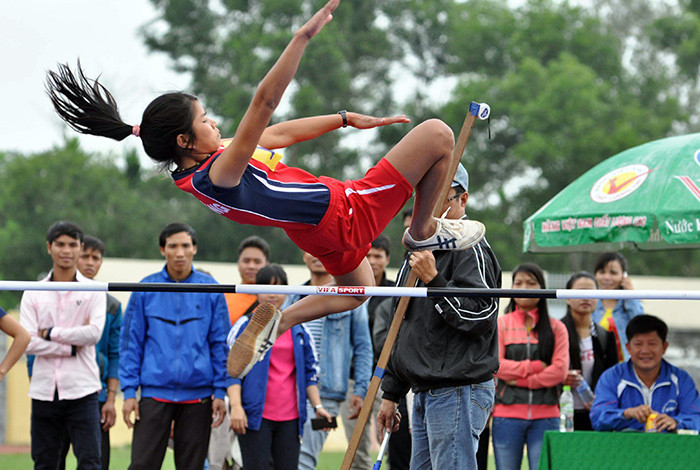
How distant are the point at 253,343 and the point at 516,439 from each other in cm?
234

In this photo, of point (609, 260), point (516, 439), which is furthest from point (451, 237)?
point (609, 260)

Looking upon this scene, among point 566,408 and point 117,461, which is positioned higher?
point 566,408

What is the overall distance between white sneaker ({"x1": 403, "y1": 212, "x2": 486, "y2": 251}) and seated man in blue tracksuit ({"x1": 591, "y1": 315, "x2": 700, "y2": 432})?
2000 millimetres

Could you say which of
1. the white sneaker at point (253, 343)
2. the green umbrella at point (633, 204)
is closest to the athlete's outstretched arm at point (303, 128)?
the white sneaker at point (253, 343)

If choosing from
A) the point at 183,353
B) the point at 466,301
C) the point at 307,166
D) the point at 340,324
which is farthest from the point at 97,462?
the point at 307,166

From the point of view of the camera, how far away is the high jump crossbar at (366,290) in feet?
13.4

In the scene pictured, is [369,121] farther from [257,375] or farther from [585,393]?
[585,393]

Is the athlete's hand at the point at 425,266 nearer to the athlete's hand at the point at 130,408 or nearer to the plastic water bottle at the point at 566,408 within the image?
the athlete's hand at the point at 130,408

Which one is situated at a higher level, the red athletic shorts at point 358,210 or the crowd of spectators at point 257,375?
the red athletic shorts at point 358,210

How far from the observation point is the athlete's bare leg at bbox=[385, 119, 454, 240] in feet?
13.1

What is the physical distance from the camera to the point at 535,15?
30344mm

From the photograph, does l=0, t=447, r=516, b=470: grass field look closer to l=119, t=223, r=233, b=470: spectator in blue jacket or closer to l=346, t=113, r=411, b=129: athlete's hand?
l=119, t=223, r=233, b=470: spectator in blue jacket

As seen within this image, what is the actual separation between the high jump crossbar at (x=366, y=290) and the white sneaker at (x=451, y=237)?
212 mm

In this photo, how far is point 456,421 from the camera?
4.17 meters
